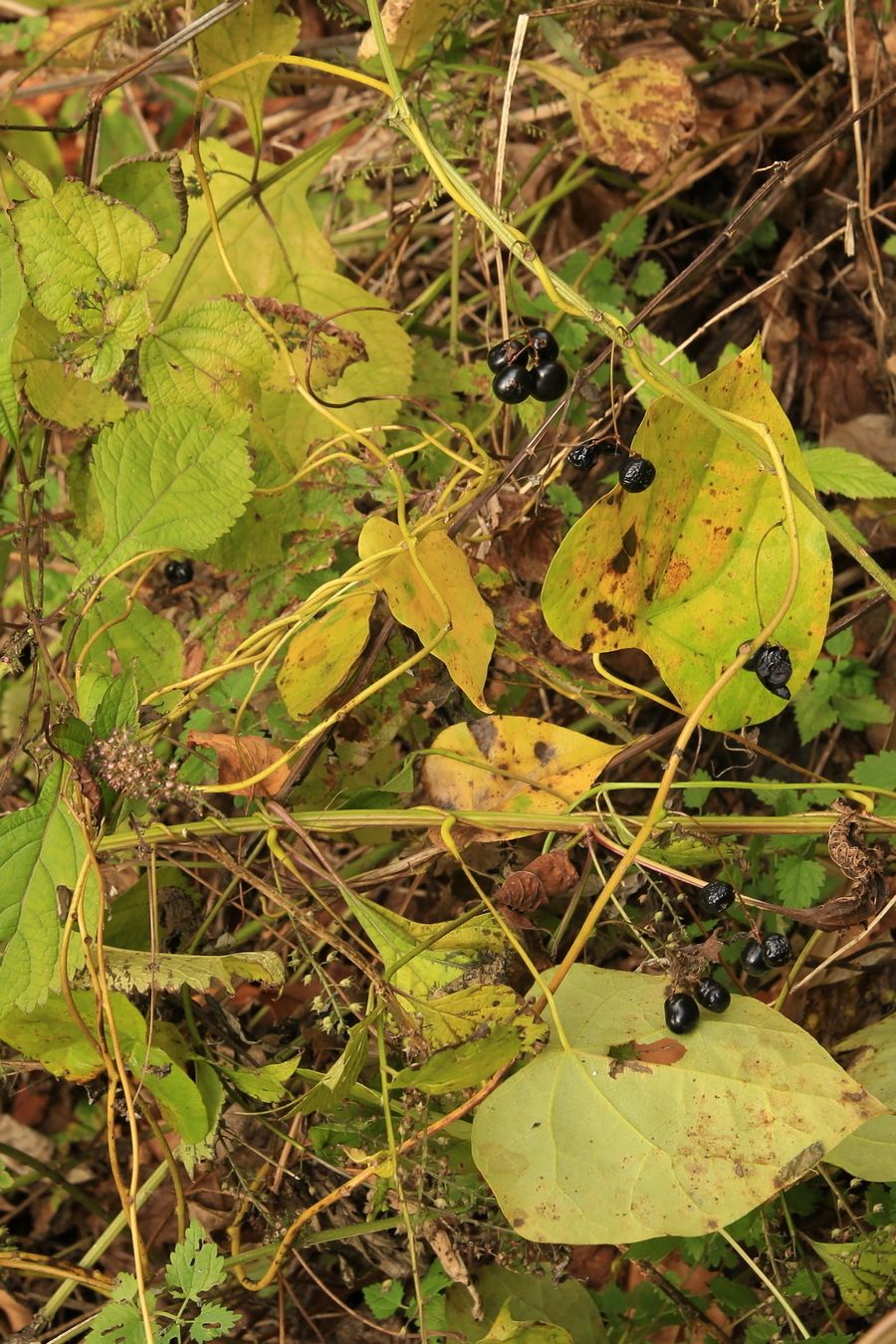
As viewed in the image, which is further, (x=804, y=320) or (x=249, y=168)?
(x=804, y=320)

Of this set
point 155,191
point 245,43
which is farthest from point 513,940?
point 245,43

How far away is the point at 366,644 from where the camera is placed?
1.26 metres

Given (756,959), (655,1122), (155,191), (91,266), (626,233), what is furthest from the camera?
(626,233)

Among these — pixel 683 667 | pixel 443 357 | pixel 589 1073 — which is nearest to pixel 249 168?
pixel 443 357

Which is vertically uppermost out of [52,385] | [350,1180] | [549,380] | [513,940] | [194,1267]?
[52,385]

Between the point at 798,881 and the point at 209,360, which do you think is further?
the point at 209,360

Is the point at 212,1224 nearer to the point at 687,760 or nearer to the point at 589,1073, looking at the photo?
the point at 589,1073

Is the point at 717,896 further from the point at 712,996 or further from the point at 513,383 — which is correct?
the point at 513,383

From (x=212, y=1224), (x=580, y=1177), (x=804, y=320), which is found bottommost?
(x=212, y=1224)

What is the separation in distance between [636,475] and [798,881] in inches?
21.8

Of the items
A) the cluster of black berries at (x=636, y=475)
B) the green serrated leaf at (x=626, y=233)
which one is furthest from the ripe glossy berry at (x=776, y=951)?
the green serrated leaf at (x=626, y=233)

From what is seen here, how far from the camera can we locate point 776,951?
3.67ft

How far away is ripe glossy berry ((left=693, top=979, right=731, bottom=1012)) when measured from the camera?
42.0 inches

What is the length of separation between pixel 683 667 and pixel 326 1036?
2.11 ft
